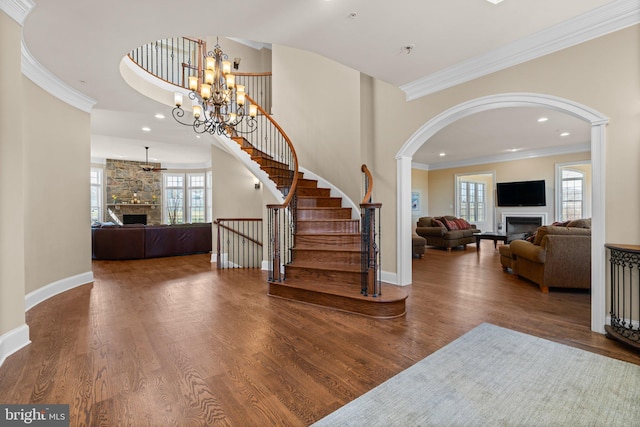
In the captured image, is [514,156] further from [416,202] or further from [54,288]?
[54,288]

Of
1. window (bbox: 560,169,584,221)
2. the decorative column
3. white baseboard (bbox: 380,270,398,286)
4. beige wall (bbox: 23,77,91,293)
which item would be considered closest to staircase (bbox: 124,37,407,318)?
white baseboard (bbox: 380,270,398,286)

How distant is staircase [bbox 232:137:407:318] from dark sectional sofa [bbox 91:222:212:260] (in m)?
3.59

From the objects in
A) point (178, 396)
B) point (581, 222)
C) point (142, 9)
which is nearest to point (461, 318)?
point (178, 396)

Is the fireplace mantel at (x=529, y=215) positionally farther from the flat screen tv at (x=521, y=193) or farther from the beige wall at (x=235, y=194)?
the beige wall at (x=235, y=194)

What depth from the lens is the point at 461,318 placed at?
10.0ft

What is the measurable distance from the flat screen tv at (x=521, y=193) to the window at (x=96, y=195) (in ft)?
46.8

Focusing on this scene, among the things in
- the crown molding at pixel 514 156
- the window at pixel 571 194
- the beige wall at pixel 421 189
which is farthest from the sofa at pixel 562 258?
the beige wall at pixel 421 189

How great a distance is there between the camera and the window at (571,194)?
27.3 ft

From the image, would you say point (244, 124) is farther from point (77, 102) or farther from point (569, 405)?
point (569, 405)

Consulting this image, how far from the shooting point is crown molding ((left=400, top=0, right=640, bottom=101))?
8.00 feet

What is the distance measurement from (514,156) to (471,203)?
2.20 metres

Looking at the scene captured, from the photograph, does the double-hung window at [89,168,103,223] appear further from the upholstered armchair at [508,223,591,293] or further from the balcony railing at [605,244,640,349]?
the balcony railing at [605,244,640,349]

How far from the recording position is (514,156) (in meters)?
9.01

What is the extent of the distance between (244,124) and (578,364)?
22.1 feet
